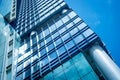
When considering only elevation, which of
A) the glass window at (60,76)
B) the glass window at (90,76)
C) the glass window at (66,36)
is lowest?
the glass window at (66,36)

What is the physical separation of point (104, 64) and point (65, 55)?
512cm

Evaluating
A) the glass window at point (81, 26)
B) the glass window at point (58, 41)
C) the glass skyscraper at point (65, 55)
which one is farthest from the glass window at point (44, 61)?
the glass window at point (81, 26)

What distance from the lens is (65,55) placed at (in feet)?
72.3

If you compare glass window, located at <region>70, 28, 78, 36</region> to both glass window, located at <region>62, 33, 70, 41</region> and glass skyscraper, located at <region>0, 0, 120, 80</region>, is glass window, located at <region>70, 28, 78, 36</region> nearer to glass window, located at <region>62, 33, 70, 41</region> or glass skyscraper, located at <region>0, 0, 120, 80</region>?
glass skyscraper, located at <region>0, 0, 120, 80</region>

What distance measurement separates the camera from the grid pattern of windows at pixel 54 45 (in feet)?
73.7

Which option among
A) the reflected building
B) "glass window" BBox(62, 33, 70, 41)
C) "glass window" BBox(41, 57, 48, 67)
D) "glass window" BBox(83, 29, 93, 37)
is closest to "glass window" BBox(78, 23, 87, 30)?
"glass window" BBox(83, 29, 93, 37)

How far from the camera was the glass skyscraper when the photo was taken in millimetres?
18641

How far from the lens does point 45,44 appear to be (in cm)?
2727

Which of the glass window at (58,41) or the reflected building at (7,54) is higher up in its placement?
the reflected building at (7,54)

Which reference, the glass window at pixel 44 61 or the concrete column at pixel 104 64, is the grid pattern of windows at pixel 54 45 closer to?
the glass window at pixel 44 61

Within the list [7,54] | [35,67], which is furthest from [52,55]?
[7,54]

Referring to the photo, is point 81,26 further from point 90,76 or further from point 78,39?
point 90,76

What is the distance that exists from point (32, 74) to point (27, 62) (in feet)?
12.3

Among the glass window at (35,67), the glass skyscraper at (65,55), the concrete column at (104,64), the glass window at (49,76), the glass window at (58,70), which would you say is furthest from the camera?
the glass window at (35,67)
